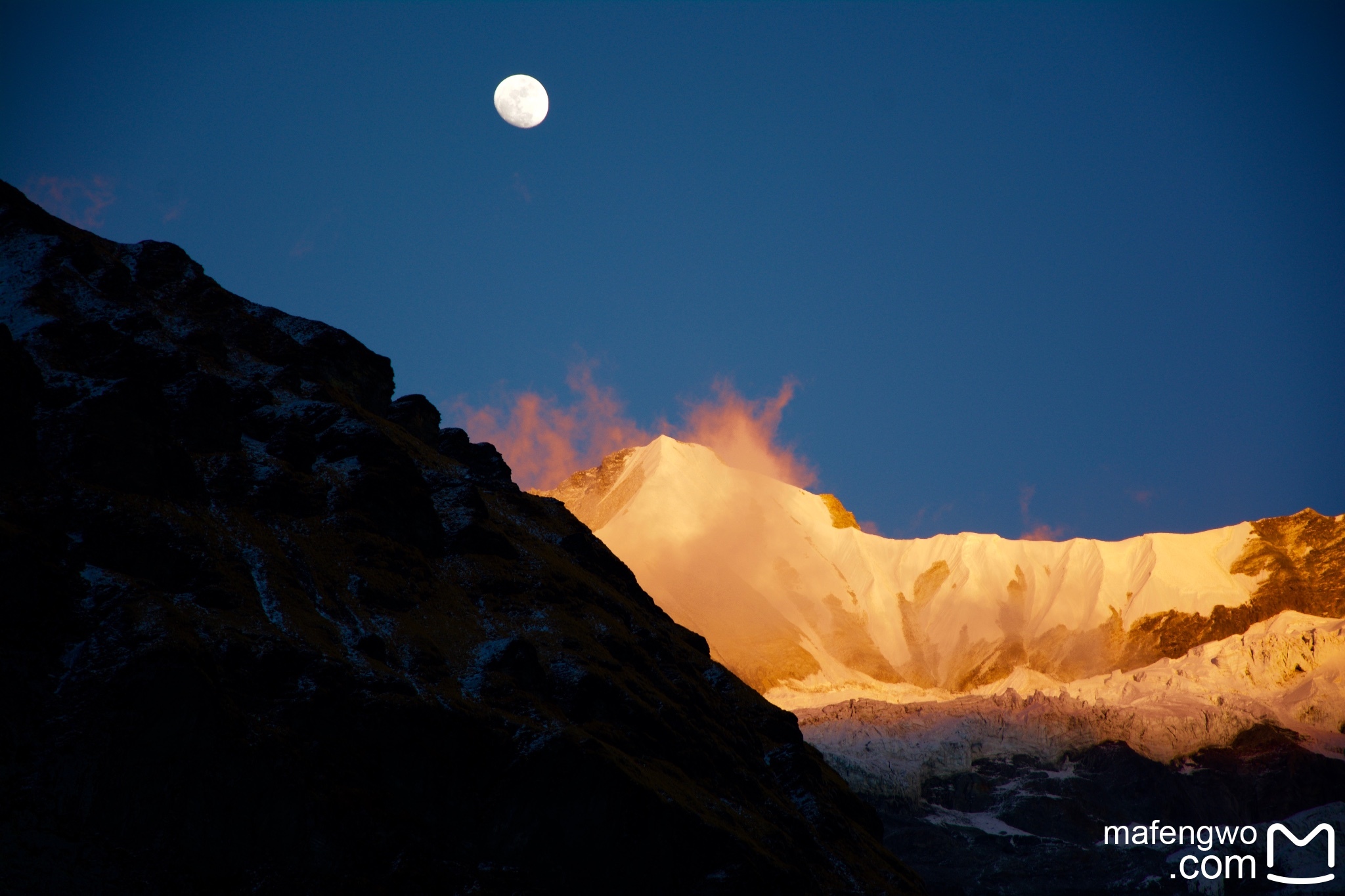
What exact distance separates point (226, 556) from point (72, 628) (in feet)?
52.1

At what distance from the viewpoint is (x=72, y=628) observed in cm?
7175

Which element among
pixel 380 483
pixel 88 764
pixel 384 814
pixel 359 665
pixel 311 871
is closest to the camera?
pixel 88 764

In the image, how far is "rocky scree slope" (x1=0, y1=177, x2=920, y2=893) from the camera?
67.2m

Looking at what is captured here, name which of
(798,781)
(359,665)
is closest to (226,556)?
(359,665)

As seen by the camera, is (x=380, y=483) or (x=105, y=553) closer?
(x=105, y=553)

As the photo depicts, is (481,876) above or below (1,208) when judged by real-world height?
below

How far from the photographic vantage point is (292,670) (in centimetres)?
7756

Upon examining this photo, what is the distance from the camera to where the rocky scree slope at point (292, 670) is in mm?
67188

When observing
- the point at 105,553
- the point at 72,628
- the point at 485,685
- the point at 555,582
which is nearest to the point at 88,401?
the point at 105,553

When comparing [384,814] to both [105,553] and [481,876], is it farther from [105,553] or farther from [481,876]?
[105,553]

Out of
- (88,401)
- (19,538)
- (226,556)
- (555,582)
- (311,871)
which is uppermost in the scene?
(555,582)

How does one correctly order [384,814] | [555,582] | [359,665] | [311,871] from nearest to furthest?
[311,871] < [384,814] < [359,665] < [555,582]

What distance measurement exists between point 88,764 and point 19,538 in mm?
17503

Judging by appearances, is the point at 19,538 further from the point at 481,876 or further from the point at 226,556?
the point at 481,876
